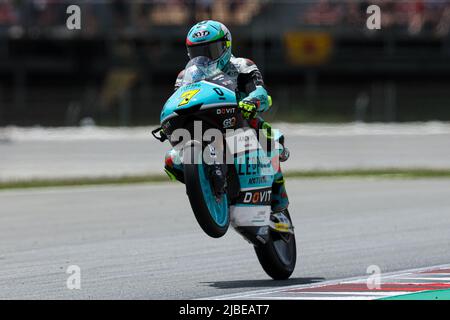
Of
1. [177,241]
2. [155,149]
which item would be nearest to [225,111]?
[177,241]

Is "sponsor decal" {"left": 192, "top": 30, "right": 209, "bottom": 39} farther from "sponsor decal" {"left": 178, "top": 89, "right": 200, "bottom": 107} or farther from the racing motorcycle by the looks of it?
"sponsor decal" {"left": 178, "top": 89, "right": 200, "bottom": 107}

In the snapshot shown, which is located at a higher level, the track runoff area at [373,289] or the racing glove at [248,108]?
the racing glove at [248,108]

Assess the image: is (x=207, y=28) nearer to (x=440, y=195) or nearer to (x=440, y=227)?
(x=440, y=227)

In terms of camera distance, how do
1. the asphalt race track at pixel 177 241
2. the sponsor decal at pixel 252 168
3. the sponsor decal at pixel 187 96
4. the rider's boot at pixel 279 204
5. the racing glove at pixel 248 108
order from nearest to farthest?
the sponsor decal at pixel 187 96 → the racing glove at pixel 248 108 → the sponsor decal at pixel 252 168 → the asphalt race track at pixel 177 241 → the rider's boot at pixel 279 204

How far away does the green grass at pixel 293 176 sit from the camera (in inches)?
653

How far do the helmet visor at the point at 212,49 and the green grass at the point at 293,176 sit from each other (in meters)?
9.07

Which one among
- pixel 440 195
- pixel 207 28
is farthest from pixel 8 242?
pixel 440 195

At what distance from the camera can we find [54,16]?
29391 millimetres

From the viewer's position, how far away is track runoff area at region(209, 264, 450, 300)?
21.6ft
